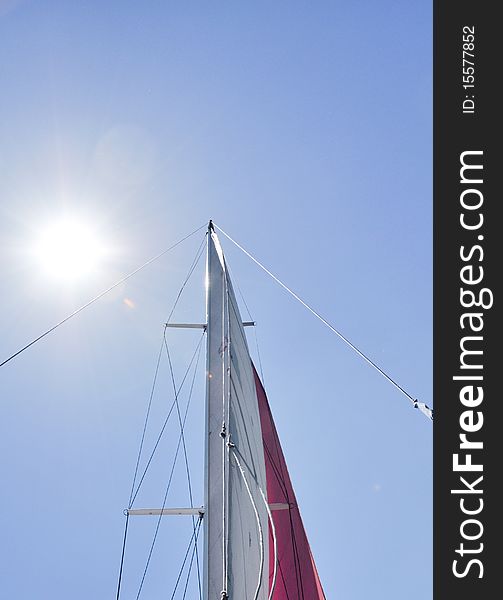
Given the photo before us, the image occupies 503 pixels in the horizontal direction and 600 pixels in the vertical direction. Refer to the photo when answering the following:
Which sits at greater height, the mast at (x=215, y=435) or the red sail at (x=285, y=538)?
the mast at (x=215, y=435)

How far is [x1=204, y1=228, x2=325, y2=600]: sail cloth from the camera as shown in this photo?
116 inches

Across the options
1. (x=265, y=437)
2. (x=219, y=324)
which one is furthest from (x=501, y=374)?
(x=265, y=437)

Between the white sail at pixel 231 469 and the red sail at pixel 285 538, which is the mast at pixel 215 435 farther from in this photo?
the red sail at pixel 285 538

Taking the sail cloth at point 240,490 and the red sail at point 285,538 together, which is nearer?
the sail cloth at point 240,490

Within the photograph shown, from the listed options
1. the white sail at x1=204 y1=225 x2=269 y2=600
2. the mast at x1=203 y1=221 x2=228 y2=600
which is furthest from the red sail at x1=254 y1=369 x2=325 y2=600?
the mast at x1=203 y1=221 x2=228 y2=600

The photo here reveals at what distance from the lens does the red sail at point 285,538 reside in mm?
4473

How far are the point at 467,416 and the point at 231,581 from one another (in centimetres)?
160

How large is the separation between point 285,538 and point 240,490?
1945 mm

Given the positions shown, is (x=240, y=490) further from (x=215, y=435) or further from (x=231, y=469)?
(x=215, y=435)

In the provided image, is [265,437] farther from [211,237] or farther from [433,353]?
[433,353]

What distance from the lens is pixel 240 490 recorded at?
3.43m

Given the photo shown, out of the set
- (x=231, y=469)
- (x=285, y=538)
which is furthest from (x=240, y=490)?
(x=285, y=538)

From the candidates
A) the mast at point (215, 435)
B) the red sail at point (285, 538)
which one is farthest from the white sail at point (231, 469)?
the red sail at point (285, 538)

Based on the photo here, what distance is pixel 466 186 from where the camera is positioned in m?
2.72
